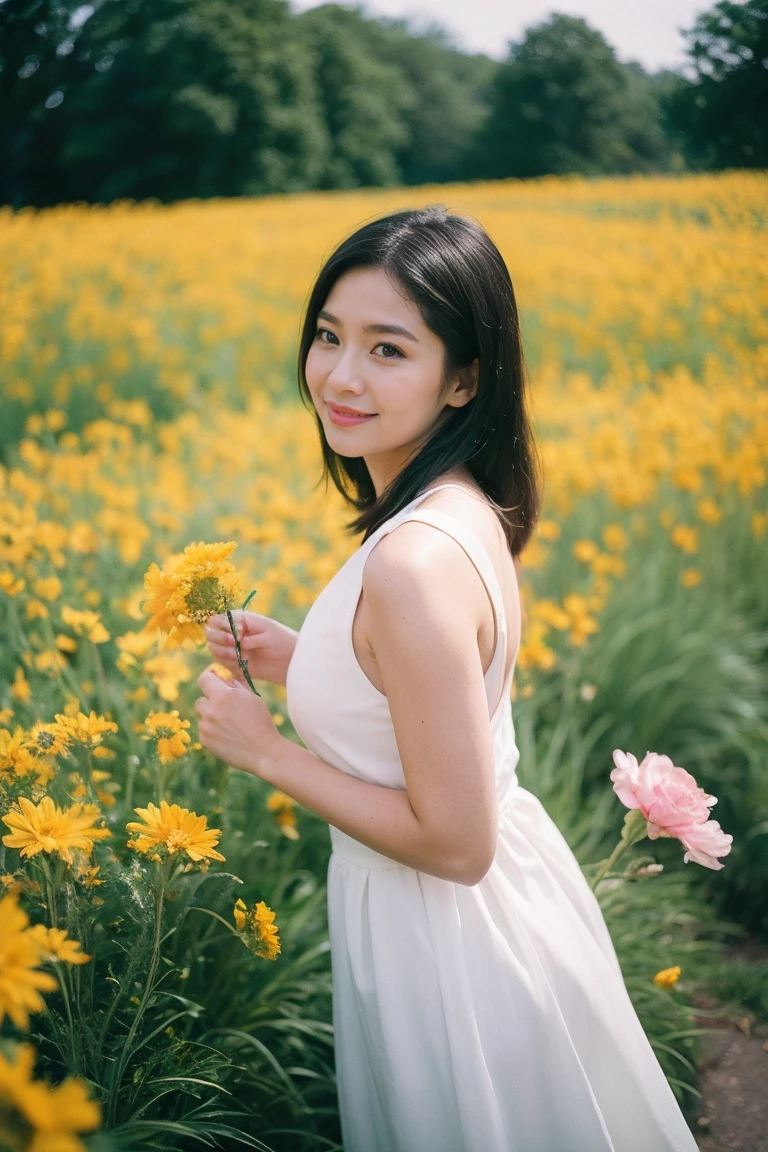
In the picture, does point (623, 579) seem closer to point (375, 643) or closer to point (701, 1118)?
point (701, 1118)

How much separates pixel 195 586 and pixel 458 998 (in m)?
0.64

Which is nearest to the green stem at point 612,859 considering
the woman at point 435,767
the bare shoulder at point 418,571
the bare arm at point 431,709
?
the woman at point 435,767

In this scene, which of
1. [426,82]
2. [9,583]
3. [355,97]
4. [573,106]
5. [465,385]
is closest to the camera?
[465,385]

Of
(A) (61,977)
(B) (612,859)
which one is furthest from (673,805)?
(A) (61,977)

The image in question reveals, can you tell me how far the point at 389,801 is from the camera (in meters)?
1.10

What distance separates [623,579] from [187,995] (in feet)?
6.81

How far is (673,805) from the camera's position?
115 centimetres

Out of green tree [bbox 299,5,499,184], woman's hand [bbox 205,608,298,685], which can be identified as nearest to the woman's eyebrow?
woman's hand [bbox 205,608,298,685]

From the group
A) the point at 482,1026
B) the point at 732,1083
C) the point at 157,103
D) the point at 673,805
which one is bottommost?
the point at 732,1083

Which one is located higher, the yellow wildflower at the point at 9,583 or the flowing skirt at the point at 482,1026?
the yellow wildflower at the point at 9,583

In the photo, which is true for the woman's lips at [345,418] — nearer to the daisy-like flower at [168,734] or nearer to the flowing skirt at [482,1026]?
the daisy-like flower at [168,734]

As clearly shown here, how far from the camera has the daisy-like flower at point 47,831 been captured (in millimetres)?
910

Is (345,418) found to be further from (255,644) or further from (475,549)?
(255,644)

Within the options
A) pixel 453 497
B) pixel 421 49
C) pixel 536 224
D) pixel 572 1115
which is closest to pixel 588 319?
pixel 536 224
